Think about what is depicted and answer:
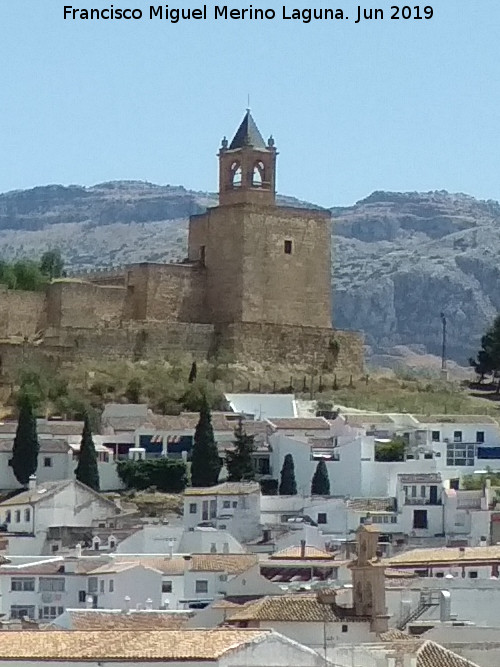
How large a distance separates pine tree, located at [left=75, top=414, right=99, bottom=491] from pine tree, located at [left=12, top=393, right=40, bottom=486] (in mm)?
1077

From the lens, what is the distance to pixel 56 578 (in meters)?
41.1

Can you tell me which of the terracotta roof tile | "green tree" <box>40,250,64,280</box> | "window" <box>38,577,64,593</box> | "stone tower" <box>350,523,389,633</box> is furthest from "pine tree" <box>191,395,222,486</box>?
"stone tower" <box>350,523,389,633</box>

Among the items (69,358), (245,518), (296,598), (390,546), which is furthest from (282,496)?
(296,598)

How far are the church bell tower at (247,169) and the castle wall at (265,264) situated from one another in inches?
24.4

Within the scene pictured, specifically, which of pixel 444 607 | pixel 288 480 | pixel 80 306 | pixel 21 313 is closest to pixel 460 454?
pixel 288 480

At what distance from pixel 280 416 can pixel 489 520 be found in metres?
10.5

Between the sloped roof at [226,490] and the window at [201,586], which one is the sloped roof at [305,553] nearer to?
the window at [201,586]

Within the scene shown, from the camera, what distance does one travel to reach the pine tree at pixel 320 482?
5165 cm

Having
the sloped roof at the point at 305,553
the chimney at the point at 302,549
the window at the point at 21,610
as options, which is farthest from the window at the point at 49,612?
the chimney at the point at 302,549

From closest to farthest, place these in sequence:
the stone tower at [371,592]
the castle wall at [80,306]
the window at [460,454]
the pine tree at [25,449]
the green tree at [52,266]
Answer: the stone tower at [371,592] → the pine tree at [25,449] → the window at [460,454] → the castle wall at [80,306] → the green tree at [52,266]

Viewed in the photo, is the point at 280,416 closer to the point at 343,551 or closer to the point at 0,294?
the point at 0,294

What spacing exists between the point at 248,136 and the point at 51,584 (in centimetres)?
2434

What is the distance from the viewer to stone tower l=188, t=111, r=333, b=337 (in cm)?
6159

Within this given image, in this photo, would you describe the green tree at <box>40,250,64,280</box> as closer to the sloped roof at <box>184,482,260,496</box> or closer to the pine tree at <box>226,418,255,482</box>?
the pine tree at <box>226,418,255,482</box>
